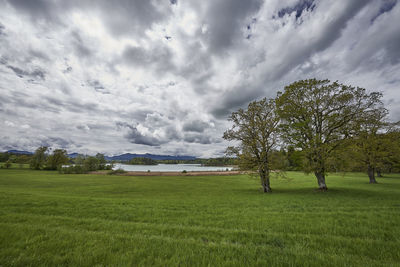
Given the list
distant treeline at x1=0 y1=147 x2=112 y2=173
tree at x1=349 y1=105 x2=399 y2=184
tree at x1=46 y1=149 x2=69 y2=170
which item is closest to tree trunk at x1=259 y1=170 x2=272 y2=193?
tree at x1=349 y1=105 x2=399 y2=184

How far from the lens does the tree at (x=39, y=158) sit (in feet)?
246

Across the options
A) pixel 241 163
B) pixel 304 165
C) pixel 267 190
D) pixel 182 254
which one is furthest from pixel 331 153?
pixel 182 254

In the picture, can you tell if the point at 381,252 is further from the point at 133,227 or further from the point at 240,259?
the point at 133,227

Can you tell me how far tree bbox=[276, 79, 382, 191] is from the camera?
17656mm

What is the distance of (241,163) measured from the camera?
19.8 metres

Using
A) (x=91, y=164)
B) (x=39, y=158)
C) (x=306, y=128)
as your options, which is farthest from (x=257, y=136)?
(x=39, y=158)

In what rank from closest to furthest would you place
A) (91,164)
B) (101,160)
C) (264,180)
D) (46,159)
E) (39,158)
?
(264,180), (91,164), (39,158), (46,159), (101,160)

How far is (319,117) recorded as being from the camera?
19.0 meters

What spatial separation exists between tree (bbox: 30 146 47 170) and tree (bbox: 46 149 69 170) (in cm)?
308

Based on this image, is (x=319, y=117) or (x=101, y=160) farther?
(x=101, y=160)

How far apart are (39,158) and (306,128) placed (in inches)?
4489

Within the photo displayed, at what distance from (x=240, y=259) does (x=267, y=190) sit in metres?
19.8

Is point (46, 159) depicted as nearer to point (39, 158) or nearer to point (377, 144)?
point (39, 158)

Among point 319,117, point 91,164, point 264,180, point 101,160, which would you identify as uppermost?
point 319,117
